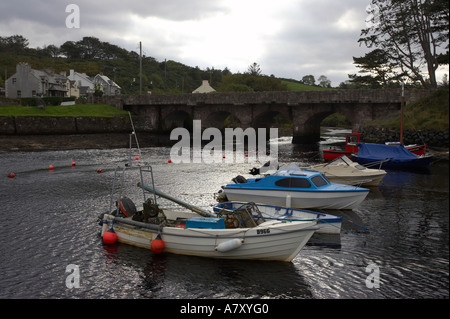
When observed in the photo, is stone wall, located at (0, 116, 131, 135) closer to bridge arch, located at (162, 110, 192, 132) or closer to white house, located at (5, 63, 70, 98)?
bridge arch, located at (162, 110, 192, 132)

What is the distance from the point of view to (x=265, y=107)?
7206 centimetres

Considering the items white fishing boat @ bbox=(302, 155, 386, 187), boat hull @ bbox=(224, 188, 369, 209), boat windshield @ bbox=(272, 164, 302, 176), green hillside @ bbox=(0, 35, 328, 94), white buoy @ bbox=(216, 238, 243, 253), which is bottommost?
white buoy @ bbox=(216, 238, 243, 253)

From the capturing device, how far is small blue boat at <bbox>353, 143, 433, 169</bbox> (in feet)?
123

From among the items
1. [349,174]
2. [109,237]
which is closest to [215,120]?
[349,174]

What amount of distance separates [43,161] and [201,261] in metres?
35.7

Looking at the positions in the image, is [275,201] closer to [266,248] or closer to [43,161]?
[266,248]

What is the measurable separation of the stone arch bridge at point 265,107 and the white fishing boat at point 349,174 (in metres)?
24.2

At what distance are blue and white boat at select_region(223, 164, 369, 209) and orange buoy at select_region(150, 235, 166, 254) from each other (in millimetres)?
9077

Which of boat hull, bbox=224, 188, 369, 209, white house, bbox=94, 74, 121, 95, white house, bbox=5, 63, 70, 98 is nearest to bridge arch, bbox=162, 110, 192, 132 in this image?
white house, bbox=5, 63, 70, 98

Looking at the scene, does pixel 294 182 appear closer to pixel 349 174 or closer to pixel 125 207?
pixel 349 174

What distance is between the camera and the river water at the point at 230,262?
46.5 ft

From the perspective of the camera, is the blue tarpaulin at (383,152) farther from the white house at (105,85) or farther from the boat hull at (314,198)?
the white house at (105,85)
